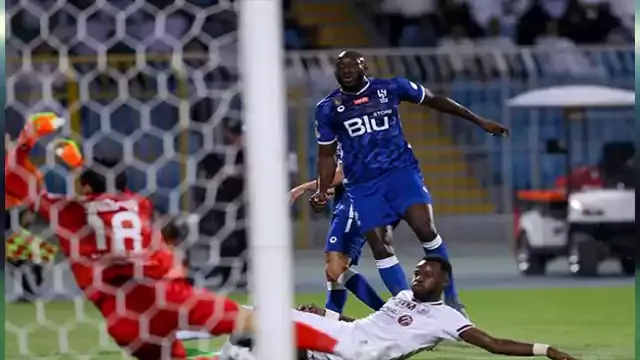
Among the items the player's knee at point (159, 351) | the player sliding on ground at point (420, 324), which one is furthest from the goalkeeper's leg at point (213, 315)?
the player sliding on ground at point (420, 324)

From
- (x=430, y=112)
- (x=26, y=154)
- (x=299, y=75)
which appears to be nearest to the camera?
(x=26, y=154)

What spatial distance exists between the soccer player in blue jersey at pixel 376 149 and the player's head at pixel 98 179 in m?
2.00

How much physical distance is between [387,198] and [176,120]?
267 centimetres

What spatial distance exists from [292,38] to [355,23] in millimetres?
1701

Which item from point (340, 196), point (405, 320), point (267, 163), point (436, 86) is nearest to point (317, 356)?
point (405, 320)

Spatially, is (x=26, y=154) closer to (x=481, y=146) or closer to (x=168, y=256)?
(x=168, y=256)

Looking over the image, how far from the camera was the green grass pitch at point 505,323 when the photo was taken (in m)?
7.23

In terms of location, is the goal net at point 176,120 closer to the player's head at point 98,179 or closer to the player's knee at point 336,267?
the player's head at point 98,179

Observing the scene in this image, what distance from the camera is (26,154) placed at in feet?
18.2

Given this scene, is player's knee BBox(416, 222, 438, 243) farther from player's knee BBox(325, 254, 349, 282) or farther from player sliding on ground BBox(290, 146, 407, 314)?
player's knee BBox(325, 254, 349, 282)

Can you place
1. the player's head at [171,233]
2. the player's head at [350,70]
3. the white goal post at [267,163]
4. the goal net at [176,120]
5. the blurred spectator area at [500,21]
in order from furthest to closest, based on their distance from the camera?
the blurred spectator area at [500,21]
the player's head at [350,70]
the player's head at [171,233]
the goal net at [176,120]
the white goal post at [267,163]

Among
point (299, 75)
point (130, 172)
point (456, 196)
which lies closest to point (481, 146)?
point (456, 196)

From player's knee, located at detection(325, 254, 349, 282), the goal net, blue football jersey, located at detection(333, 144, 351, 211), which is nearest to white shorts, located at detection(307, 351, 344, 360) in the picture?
the goal net

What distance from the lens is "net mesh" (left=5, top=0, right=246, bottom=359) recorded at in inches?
201
